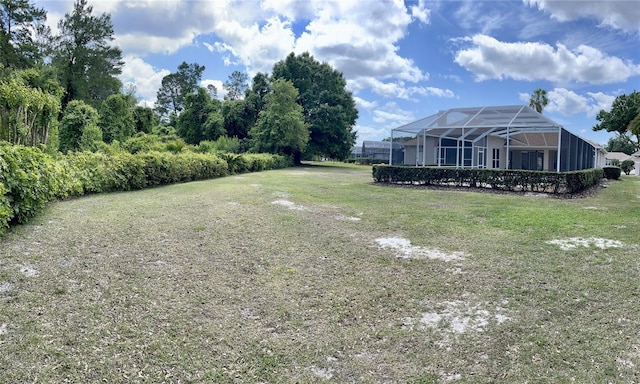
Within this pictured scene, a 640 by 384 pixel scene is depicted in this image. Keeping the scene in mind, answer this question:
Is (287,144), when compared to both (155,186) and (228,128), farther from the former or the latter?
(155,186)

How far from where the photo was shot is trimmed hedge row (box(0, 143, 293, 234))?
19.1ft

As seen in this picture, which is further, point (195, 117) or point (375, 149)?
point (375, 149)

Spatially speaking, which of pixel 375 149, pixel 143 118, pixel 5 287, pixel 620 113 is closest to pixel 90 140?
pixel 143 118

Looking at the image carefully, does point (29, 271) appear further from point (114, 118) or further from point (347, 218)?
point (114, 118)

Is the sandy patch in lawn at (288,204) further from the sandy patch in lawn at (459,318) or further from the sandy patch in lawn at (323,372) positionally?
the sandy patch in lawn at (323,372)

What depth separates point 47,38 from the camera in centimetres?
3378

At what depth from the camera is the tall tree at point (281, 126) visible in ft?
99.0

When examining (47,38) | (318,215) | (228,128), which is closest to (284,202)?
(318,215)

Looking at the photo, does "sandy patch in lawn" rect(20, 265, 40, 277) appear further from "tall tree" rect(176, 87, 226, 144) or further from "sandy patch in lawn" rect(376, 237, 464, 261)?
"tall tree" rect(176, 87, 226, 144)

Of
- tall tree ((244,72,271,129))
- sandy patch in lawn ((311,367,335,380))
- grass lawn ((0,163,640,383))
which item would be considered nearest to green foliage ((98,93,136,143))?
tall tree ((244,72,271,129))

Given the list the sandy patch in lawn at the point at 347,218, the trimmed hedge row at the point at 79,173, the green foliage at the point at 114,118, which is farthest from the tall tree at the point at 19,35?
the sandy patch in lawn at the point at 347,218

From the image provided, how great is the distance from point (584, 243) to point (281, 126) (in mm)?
25289

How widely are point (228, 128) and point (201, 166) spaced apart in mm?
21246

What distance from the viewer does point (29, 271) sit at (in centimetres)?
434
